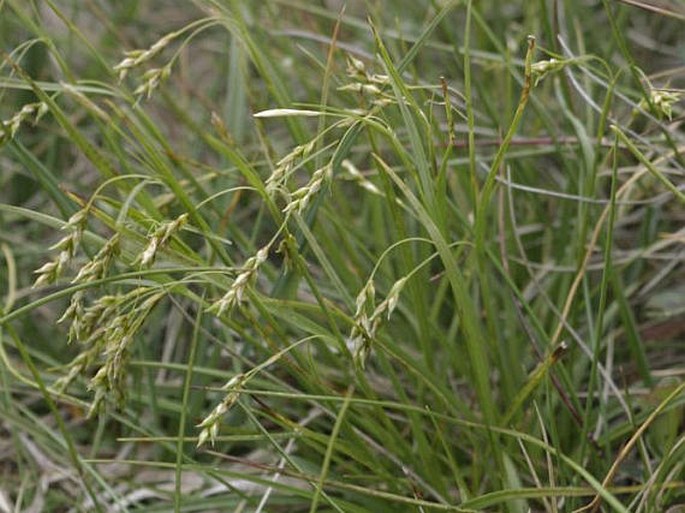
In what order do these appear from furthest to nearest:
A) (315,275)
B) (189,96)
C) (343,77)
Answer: (189,96), (315,275), (343,77)

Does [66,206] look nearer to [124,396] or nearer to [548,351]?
[124,396]

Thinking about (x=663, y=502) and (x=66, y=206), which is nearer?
(x=663, y=502)

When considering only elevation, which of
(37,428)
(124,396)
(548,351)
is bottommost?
(37,428)

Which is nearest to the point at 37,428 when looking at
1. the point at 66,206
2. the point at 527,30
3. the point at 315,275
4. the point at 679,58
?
the point at 66,206

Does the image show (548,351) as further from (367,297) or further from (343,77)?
(343,77)

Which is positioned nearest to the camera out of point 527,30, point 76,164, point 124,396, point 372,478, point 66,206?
point 124,396

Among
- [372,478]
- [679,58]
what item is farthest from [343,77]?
[679,58]

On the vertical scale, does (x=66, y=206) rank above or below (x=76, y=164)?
above
